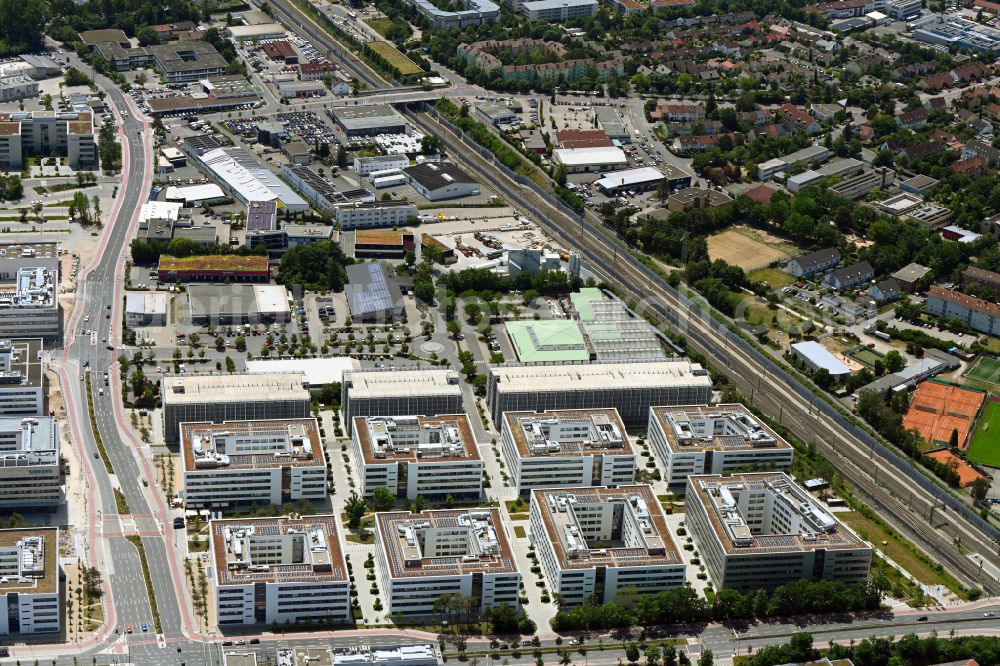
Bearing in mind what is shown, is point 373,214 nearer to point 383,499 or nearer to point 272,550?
point 383,499

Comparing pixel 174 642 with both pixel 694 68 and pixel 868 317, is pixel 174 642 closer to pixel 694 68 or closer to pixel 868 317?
pixel 868 317

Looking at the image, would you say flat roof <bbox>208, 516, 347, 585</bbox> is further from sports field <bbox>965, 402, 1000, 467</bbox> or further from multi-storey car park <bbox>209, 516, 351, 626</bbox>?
sports field <bbox>965, 402, 1000, 467</bbox>

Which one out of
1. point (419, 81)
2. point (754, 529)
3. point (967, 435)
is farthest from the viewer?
point (419, 81)

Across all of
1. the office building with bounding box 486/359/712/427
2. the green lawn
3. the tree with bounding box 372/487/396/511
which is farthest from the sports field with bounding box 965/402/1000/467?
the tree with bounding box 372/487/396/511

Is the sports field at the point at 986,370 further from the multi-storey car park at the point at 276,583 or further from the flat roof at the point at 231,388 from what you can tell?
the multi-storey car park at the point at 276,583

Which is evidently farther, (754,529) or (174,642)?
(754,529)

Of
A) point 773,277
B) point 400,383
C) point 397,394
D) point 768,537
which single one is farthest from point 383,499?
point 773,277

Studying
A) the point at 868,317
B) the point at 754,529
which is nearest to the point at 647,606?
the point at 754,529
